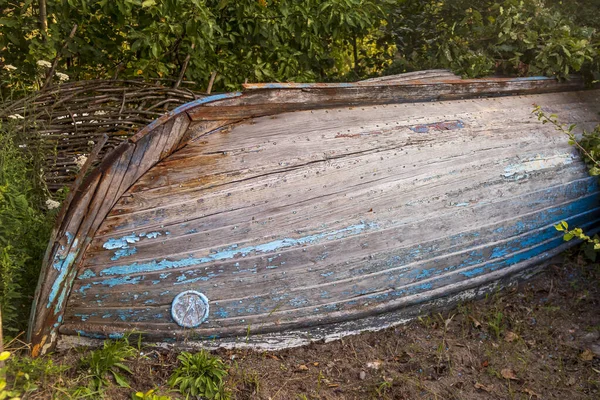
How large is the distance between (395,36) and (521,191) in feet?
9.15

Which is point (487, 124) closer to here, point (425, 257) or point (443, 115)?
point (443, 115)

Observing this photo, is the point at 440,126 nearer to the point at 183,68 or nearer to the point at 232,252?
the point at 232,252

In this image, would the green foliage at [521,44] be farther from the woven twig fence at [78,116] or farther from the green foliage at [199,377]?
the green foliage at [199,377]

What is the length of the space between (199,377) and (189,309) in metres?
0.29

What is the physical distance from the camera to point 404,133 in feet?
11.1

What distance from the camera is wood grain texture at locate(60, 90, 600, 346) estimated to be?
107 inches

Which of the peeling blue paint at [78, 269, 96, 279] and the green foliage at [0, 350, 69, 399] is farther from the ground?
the peeling blue paint at [78, 269, 96, 279]

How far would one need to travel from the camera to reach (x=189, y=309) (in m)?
2.78

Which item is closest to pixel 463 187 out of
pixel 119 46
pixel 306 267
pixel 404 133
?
pixel 404 133

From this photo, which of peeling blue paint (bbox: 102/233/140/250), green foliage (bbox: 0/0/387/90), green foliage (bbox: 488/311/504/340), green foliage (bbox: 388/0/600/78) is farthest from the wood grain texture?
green foliage (bbox: 0/0/387/90)

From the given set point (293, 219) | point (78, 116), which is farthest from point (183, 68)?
point (293, 219)

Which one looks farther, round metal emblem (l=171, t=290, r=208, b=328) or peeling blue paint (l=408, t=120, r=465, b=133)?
peeling blue paint (l=408, t=120, r=465, b=133)

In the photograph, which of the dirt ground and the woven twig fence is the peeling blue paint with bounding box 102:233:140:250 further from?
the woven twig fence

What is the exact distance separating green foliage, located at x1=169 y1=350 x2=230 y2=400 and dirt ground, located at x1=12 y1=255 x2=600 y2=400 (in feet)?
0.20
